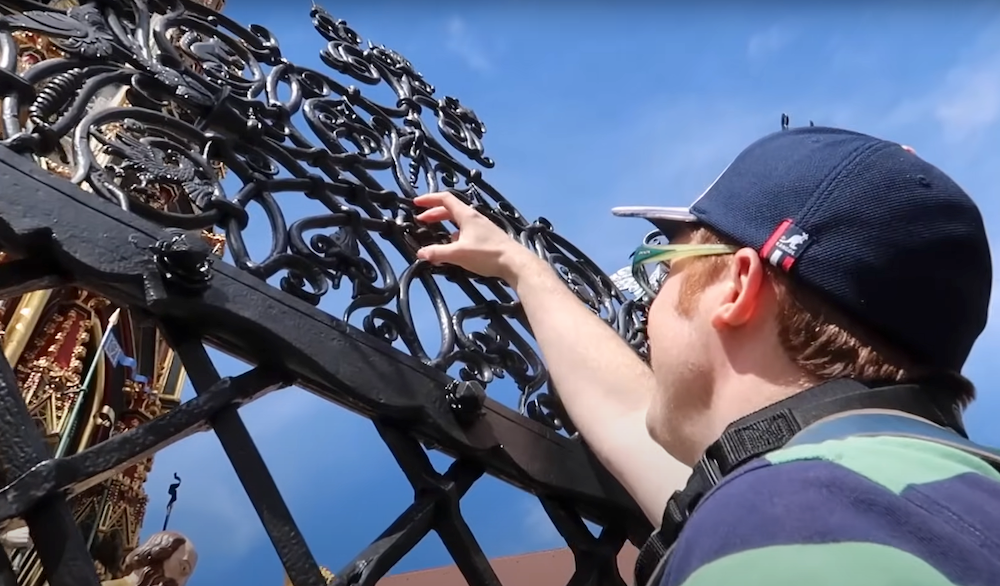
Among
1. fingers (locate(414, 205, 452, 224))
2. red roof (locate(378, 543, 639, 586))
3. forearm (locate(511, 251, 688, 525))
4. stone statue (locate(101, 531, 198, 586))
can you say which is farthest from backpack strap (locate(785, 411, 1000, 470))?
red roof (locate(378, 543, 639, 586))

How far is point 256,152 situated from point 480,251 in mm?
458

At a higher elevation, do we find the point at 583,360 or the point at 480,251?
the point at 480,251

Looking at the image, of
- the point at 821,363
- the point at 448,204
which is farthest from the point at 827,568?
the point at 448,204

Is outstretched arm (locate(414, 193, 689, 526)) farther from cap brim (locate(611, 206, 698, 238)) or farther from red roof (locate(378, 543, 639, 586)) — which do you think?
red roof (locate(378, 543, 639, 586))

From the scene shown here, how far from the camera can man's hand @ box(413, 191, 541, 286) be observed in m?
1.59

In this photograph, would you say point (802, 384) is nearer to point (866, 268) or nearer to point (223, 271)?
point (866, 268)

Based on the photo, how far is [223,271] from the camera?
1186mm

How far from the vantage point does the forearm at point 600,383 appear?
4.42 ft

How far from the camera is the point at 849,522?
527 mm

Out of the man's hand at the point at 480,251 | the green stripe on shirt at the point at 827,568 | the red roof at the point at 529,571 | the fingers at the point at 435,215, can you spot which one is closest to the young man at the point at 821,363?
the green stripe on shirt at the point at 827,568

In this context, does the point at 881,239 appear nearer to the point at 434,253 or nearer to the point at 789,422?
the point at 789,422

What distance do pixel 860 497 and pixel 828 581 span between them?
0.26 ft

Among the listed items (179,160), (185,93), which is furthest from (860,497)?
(185,93)

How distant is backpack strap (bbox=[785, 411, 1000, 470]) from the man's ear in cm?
17
